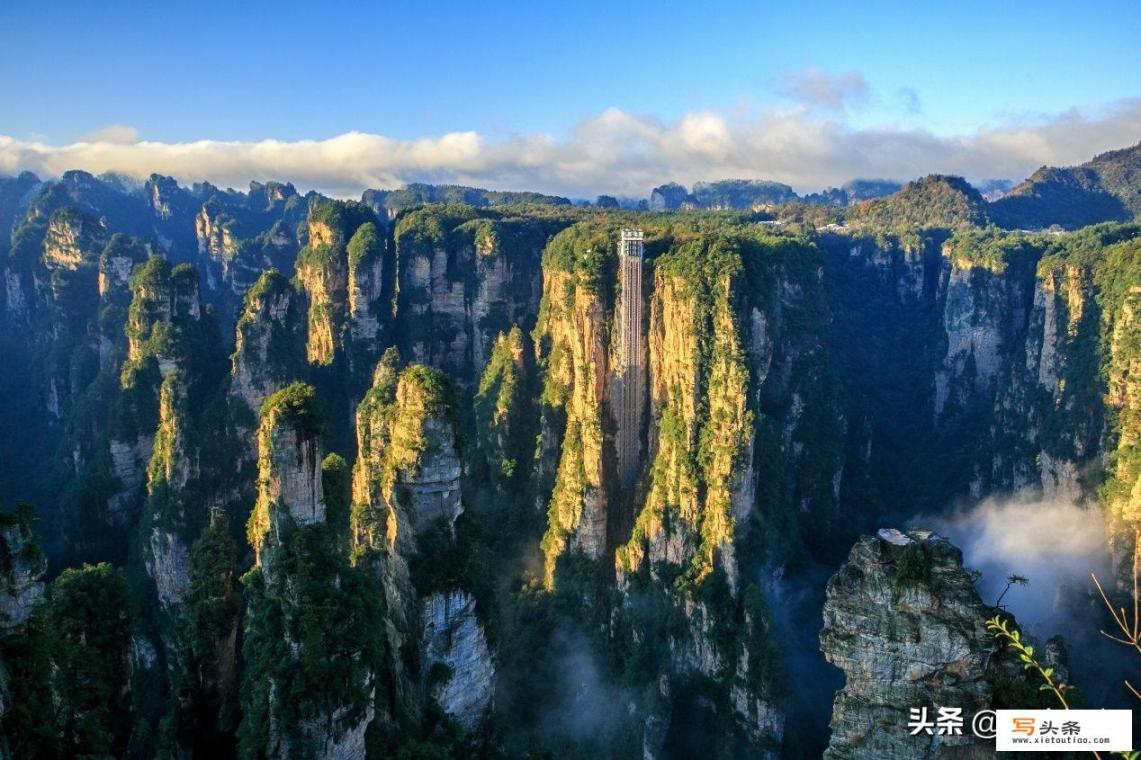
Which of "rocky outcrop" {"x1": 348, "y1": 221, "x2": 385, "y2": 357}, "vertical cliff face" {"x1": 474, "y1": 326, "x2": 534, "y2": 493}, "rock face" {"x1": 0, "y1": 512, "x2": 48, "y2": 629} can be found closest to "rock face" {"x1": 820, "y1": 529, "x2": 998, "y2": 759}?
"rock face" {"x1": 0, "y1": 512, "x2": 48, "y2": 629}

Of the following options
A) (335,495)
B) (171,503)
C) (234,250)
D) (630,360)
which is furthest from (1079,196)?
(335,495)

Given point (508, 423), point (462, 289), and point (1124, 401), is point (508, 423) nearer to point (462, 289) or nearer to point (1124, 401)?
Result: point (462, 289)

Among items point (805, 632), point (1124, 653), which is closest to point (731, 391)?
point (805, 632)

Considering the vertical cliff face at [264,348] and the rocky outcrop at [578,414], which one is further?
the vertical cliff face at [264,348]

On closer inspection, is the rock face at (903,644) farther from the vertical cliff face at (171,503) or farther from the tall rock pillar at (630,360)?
the vertical cliff face at (171,503)

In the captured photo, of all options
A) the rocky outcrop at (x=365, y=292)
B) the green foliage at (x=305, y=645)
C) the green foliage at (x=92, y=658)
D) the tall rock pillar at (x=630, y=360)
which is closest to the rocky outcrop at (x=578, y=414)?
the tall rock pillar at (x=630, y=360)
